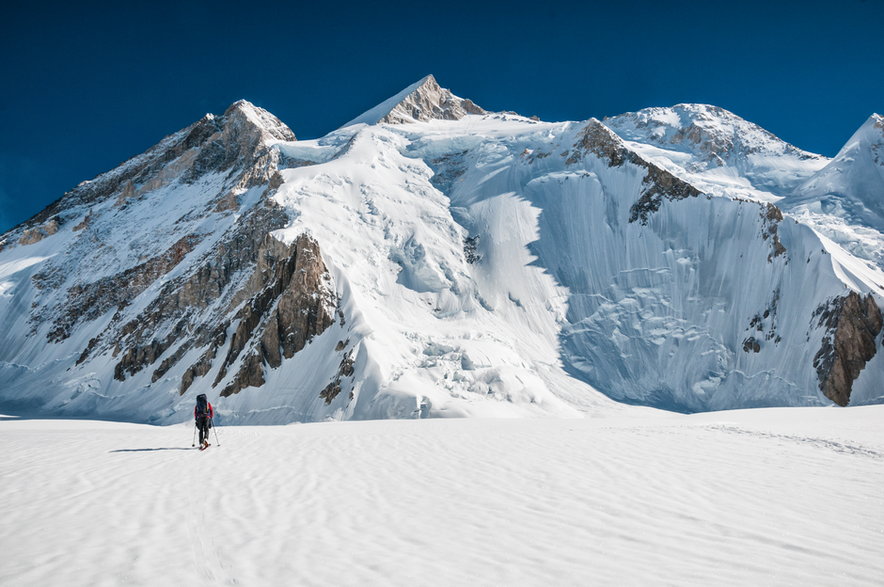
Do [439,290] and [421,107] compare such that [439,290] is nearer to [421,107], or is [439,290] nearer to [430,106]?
[421,107]

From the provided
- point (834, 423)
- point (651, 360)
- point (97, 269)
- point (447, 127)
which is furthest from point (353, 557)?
point (447, 127)

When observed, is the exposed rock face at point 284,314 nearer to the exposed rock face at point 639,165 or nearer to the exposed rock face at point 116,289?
the exposed rock face at point 116,289

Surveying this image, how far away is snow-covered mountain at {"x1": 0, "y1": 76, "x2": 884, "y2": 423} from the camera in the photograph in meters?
39.7

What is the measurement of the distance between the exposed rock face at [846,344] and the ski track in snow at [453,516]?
32.7 meters

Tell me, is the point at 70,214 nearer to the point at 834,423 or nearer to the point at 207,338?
the point at 207,338

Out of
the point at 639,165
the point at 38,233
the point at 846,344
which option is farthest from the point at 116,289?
the point at 846,344

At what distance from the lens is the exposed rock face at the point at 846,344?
126 ft

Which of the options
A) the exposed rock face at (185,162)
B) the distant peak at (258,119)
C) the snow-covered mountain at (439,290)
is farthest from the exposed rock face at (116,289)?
the distant peak at (258,119)

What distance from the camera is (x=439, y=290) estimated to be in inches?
2112

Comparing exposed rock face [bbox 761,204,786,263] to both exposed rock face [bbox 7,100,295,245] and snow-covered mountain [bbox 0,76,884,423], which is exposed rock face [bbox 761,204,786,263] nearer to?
snow-covered mountain [bbox 0,76,884,423]

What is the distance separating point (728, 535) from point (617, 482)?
112 inches

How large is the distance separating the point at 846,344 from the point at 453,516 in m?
45.2

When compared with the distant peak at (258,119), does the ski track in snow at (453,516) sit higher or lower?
lower

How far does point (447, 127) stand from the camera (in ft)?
318
